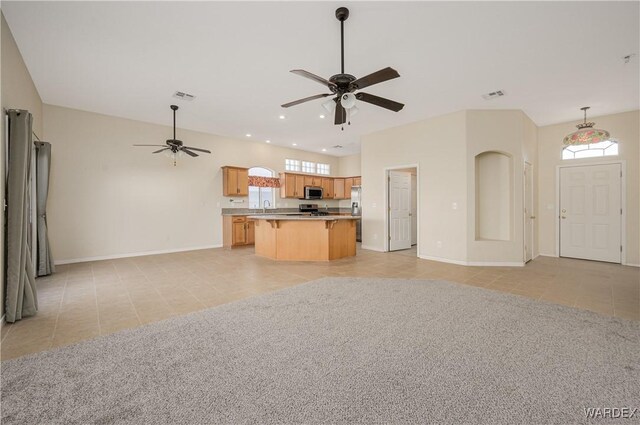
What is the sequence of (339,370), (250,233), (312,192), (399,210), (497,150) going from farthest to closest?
(312,192)
(250,233)
(399,210)
(497,150)
(339,370)

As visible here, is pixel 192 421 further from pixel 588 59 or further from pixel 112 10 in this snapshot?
pixel 588 59

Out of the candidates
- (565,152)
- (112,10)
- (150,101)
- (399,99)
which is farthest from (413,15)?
(565,152)

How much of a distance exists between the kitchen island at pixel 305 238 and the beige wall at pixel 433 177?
1688 millimetres

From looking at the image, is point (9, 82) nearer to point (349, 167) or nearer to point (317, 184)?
point (317, 184)

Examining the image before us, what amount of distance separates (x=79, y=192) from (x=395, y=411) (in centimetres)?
709

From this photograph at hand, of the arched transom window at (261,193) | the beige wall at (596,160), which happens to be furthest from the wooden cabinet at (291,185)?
the beige wall at (596,160)

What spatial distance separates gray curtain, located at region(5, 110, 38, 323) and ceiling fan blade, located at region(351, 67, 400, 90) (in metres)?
3.62

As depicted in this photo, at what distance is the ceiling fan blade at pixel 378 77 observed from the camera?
8.11 ft

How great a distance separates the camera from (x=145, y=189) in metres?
6.50

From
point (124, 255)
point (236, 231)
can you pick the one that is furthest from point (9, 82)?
point (236, 231)

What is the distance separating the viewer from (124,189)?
20.4 feet

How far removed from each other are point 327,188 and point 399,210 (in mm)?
3842

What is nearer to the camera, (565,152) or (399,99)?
(399,99)

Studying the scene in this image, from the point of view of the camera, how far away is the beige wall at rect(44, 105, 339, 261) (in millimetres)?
5508
